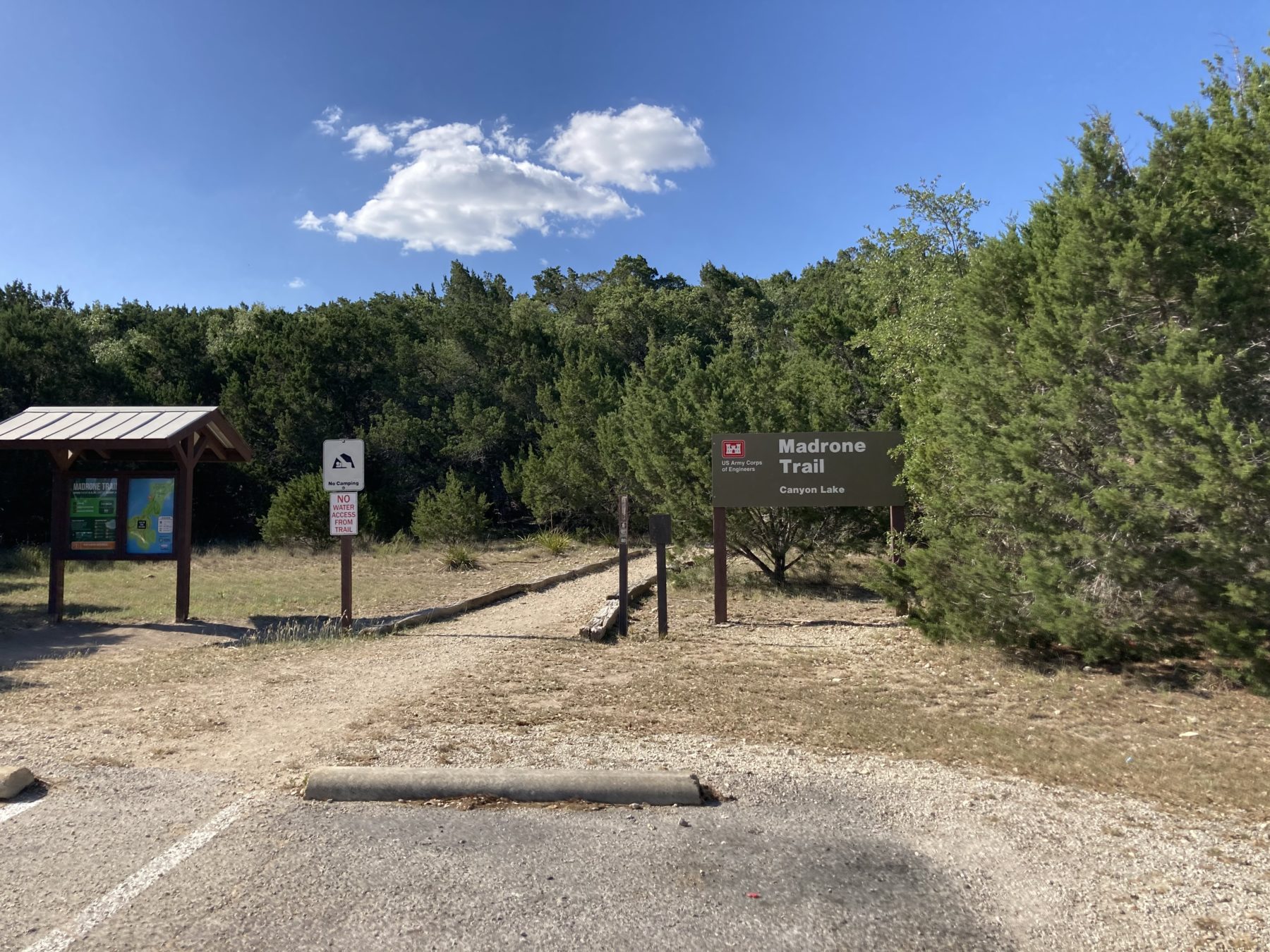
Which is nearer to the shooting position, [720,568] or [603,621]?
[603,621]

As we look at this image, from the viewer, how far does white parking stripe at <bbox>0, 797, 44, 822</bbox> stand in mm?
4340

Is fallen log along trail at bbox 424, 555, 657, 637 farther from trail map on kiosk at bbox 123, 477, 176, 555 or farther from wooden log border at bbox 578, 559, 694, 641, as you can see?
trail map on kiosk at bbox 123, 477, 176, 555

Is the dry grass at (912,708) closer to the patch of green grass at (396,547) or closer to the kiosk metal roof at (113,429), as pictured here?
the kiosk metal roof at (113,429)

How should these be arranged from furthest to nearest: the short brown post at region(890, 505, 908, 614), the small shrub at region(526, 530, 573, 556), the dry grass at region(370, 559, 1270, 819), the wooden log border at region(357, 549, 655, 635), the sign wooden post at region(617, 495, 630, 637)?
the small shrub at region(526, 530, 573, 556) → the short brown post at region(890, 505, 908, 614) → the wooden log border at region(357, 549, 655, 635) → the sign wooden post at region(617, 495, 630, 637) → the dry grass at region(370, 559, 1270, 819)

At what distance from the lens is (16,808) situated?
446cm

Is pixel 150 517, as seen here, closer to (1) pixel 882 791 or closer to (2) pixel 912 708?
(2) pixel 912 708

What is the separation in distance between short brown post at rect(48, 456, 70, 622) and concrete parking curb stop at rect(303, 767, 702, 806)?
31.5ft

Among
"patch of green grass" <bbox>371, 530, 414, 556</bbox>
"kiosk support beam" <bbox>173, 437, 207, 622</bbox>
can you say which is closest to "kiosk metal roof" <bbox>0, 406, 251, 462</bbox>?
"kiosk support beam" <bbox>173, 437, 207, 622</bbox>

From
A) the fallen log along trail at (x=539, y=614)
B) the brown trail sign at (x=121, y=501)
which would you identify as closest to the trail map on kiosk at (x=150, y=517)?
the brown trail sign at (x=121, y=501)

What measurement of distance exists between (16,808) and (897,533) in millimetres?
10202

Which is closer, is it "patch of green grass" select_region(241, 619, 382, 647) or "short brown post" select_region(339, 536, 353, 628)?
"patch of green grass" select_region(241, 619, 382, 647)

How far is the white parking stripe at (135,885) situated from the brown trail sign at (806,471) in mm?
8641

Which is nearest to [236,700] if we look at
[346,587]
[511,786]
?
[511,786]

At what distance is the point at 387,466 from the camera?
34344 mm
